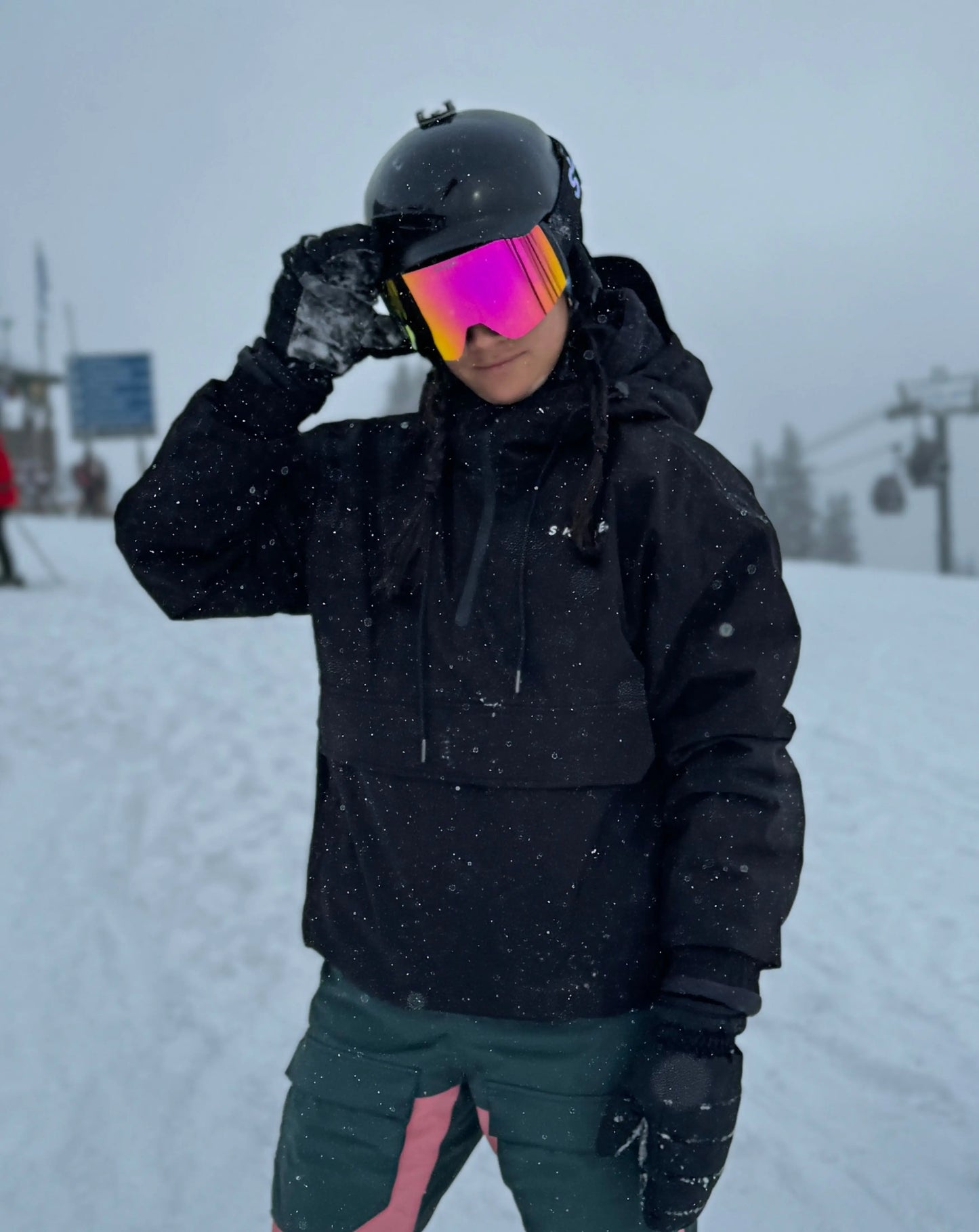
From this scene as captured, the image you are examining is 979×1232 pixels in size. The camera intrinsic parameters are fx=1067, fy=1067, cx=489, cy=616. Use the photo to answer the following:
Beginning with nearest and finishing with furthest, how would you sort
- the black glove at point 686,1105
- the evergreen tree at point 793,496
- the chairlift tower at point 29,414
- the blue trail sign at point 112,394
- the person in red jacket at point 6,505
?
1. the black glove at point 686,1105
2. the person in red jacket at point 6,505
3. the blue trail sign at point 112,394
4. the chairlift tower at point 29,414
5. the evergreen tree at point 793,496

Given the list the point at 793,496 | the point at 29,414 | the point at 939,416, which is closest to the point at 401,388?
the point at 29,414

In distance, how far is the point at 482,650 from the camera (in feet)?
5.25

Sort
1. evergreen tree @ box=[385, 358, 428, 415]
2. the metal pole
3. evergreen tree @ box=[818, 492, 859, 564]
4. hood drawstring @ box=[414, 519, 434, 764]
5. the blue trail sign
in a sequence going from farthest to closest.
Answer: evergreen tree @ box=[818, 492, 859, 564] → evergreen tree @ box=[385, 358, 428, 415] → the blue trail sign → the metal pole → hood drawstring @ box=[414, 519, 434, 764]

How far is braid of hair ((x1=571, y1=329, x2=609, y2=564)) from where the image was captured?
5.08 ft

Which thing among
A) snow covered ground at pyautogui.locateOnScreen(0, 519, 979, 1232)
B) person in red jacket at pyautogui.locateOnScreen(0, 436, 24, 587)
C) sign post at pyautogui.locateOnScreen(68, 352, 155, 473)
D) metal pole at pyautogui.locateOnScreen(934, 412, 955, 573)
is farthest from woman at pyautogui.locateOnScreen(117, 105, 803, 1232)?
sign post at pyautogui.locateOnScreen(68, 352, 155, 473)

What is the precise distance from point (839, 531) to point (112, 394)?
48807 mm

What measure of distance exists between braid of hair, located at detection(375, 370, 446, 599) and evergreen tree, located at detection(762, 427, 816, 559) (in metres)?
63.0

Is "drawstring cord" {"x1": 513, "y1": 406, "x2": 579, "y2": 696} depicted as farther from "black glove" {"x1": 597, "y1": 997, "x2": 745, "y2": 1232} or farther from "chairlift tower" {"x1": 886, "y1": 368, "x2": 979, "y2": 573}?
"chairlift tower" {"x1": 886, "y1": 368, "x2": 979, "y2": 573}

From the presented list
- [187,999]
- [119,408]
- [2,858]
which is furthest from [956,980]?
[119,408]

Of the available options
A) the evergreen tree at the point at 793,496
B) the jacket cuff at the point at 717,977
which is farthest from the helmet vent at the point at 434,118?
the evergreen tree at the point at 793,496

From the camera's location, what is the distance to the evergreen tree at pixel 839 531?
71.3 meters

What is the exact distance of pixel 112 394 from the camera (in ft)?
137

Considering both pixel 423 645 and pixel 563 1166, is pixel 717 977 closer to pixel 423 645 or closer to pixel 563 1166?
pixel 563 1166

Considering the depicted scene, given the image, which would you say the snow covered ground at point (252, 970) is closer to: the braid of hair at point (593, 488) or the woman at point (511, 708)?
the woman at point (511, 708)
